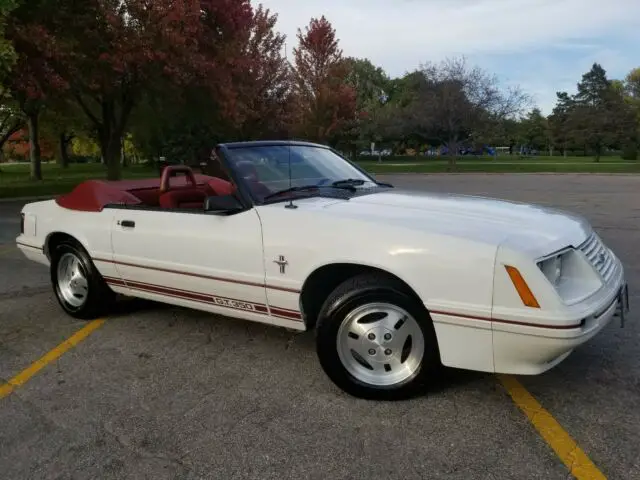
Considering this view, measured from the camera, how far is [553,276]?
9.87 feet

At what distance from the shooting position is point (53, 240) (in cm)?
520

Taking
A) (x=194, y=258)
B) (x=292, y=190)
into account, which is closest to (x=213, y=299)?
(x=194, y=258)

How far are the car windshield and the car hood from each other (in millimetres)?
335

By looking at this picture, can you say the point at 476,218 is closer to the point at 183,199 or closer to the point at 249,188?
the point at 249,188

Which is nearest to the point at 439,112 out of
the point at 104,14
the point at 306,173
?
the point at 104,14

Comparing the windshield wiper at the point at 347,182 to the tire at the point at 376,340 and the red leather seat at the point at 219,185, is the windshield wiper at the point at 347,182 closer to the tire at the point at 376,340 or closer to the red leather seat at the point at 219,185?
the tire at the point at 376,340

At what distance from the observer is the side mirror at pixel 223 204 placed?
371 cm

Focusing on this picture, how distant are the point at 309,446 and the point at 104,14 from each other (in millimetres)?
14347

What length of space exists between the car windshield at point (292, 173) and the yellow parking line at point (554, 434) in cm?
168

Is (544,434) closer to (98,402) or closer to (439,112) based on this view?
(98,402)

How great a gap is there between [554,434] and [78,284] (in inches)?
155

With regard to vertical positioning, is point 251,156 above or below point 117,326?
above

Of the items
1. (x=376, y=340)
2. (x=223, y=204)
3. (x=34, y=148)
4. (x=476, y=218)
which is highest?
(x=34, y=148)

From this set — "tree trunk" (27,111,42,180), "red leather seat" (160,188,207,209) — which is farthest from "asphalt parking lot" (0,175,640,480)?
"tree trunk" (27,111,42,180)
